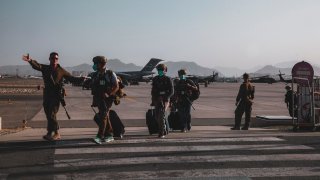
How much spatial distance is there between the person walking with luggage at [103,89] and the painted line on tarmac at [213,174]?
237 centimetres

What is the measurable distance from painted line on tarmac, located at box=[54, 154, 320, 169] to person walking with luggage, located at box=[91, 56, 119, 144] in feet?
4.92

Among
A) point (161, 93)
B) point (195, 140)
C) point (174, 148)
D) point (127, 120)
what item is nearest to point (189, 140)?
point (195, 140)

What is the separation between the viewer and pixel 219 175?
6.01 m

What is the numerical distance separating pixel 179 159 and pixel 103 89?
7.60 ft

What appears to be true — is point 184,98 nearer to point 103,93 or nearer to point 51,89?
point 103,93

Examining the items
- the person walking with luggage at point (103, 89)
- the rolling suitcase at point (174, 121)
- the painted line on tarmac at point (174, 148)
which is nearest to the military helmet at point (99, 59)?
the person walking with luggage at point (103, 89)

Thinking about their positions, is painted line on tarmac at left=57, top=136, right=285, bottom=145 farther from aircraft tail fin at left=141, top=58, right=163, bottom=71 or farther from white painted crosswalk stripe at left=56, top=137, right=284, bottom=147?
aircraft tail fin at left=141, top=58, right=163, bottom=71

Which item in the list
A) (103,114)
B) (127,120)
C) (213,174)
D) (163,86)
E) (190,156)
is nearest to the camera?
(213,174)

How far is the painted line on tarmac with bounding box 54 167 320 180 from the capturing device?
5.89 metres

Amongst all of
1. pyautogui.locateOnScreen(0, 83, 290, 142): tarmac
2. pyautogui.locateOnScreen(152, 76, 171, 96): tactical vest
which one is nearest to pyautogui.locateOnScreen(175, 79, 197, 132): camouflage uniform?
pyautogui.locateOnScreen(0, 83, 290, 142): tarmac

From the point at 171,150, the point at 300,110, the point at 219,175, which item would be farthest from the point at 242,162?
the point at 300,110

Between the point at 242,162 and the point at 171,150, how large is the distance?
1374 millimetres

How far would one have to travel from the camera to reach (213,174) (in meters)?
6.06

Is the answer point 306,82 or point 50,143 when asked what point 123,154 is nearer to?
point 50,143
